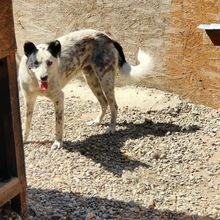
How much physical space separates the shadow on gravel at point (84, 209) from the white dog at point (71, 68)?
1.32 m

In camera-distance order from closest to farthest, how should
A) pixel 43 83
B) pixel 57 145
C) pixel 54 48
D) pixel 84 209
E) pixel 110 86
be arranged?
→ pixel 84 209 < pixel 43 83 < pixel 54 48 < pixel 57 145 < pixel 110 86

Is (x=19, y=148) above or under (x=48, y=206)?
above

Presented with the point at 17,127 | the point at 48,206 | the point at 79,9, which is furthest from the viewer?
the point at 79,9

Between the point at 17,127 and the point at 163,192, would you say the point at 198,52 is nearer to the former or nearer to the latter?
the point at 163,192

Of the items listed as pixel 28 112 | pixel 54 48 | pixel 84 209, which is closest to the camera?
pixel 84 209

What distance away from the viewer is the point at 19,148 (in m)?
3.83

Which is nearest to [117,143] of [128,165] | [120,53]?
[128,165]

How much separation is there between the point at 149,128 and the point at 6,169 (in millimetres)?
2920

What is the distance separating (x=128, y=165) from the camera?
562 cm

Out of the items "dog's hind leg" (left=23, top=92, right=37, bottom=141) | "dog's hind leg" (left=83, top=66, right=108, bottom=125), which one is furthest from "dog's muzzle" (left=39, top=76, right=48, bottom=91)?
"dog's hind leg" (left=83, top=66, right=108, bottom=125)

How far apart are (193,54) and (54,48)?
2053 mm

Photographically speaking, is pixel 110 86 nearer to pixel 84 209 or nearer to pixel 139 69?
pixel 139 69

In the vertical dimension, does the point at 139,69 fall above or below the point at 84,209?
above

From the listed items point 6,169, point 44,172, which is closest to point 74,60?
point 44,172
